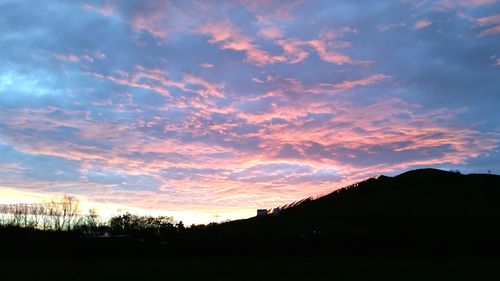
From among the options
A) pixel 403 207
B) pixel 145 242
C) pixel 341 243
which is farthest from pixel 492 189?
pixel 145 242

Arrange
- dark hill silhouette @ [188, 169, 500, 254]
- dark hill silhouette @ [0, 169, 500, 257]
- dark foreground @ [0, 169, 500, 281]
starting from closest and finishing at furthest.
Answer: dark foreground @ [0, 169, 500, 281] → dark hill silhouette @ [0, 169, 500, 257] → dark hill silhouette @ [188, 169, 500, 254]

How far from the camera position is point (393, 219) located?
7562 centimetres

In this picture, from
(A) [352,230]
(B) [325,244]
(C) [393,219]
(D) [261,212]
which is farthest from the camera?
(D) [261,212]

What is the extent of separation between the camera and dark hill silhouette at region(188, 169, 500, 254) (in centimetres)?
4825

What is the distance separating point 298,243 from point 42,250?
23.6 m

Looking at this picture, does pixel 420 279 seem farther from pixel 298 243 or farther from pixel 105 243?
pixel 105 243

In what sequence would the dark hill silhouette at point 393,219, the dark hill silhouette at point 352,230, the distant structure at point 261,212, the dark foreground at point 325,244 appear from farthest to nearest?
the distant structure at point 261,212
the dark hill silhouette at point 393,219
the dark hill silhouette at point 352,230
the dark foreground at point 325,244

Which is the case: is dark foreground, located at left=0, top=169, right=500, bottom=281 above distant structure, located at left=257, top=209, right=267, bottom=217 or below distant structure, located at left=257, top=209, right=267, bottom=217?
below

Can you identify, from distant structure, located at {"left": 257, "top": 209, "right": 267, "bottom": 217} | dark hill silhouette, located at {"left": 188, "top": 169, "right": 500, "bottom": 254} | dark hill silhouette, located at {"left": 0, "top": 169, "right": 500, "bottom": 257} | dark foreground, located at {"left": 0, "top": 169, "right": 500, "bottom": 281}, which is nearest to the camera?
dark foreground, located at {"left": 0, "top": 169, "right": 500, "bottom": 281}

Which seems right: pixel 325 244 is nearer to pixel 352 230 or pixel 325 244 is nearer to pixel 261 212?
pixel 352 230

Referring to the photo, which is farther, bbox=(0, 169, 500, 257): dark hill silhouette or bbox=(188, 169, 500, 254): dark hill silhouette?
bbox=(188, 169, 500, 254): dark hill silhouette

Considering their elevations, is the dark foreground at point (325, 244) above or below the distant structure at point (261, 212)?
below

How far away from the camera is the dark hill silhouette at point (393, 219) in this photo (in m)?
48.2

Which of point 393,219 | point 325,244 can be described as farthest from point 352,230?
point 325,244
